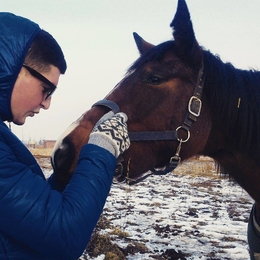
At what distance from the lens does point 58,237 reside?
3.55ft

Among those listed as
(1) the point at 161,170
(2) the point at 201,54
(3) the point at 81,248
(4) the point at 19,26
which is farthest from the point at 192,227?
(4) the point at 19,26

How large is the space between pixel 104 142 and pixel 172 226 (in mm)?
4370

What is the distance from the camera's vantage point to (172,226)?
5.25 m

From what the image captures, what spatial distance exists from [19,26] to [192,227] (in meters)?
4.89

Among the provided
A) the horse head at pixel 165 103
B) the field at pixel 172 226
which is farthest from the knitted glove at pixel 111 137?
the field at pixel 172 226

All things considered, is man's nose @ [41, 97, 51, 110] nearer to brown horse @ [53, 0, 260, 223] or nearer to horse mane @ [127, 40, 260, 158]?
brown horse @ [53, 0, 260, 223]

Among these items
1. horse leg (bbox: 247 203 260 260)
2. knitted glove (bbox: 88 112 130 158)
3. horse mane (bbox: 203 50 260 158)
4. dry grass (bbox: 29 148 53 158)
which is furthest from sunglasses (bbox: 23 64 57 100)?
dry grass (bbox: 29 148 53 158)

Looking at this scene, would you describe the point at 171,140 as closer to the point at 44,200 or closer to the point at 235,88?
the point at 235,88

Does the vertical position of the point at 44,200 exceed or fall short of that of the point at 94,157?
it falls short

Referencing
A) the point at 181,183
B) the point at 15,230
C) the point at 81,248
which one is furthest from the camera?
the point at 181,183

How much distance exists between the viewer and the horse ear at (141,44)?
2609 millimetres

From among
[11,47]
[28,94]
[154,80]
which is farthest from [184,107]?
[11,47]

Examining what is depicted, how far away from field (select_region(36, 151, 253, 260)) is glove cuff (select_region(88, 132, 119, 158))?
1.33 metres

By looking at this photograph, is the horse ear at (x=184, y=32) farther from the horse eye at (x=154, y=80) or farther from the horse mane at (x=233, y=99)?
the horse eye at (x=154, y=80)
